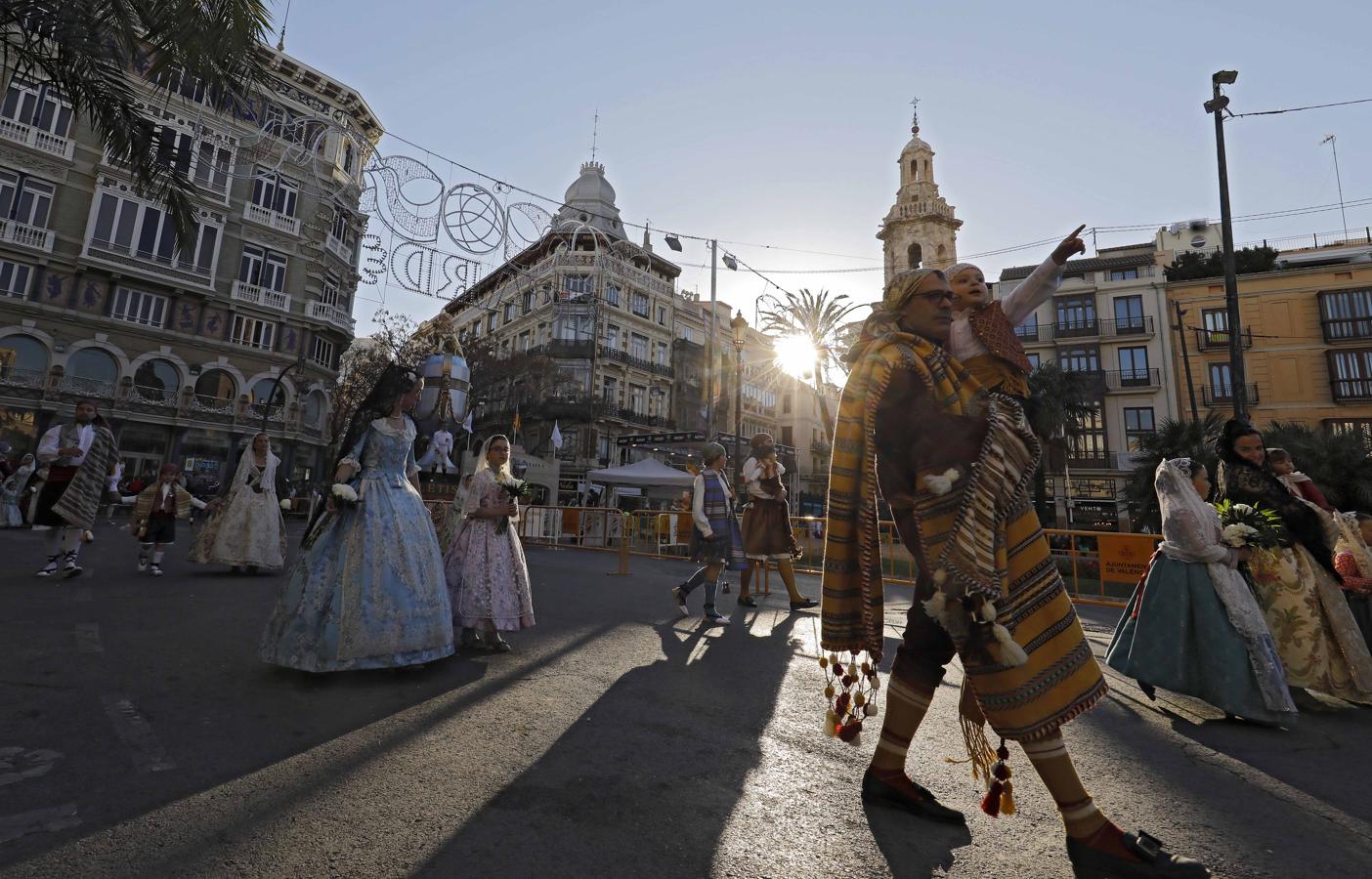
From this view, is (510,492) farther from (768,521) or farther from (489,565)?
(768,521)

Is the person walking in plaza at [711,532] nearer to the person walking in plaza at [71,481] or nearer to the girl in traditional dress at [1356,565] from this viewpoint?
the girl in traditional dress at [1356,565]

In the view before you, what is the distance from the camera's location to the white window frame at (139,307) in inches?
1012

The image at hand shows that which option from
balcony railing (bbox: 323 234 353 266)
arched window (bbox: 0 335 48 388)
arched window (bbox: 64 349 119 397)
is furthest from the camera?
balcony railing (bbox: 323 234 353 266)

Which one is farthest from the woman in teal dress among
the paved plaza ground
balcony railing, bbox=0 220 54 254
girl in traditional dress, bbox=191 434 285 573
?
balcony railing, bbox=0 220 54 254

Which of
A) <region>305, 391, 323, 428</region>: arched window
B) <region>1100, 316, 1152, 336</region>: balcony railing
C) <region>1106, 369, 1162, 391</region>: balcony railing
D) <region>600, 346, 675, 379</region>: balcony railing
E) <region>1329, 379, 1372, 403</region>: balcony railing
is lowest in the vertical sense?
<region>305, 391, 323, 428</region>: arched window

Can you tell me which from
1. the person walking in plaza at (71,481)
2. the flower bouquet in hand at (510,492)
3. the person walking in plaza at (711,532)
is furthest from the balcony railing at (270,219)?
the flower bouquet in hand at (510,492)

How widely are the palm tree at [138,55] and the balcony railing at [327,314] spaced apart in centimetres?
2503

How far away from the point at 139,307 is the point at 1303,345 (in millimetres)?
53388

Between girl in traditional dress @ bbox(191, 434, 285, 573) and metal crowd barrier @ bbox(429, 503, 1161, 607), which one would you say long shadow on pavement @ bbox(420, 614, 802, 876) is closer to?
metal crowd barrier @ bbox(429, 503, 1161, 607)

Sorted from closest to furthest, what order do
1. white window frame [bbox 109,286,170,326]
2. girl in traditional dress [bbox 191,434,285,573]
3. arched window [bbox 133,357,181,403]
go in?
girl in traditional dress [bbox 191,434,285,573]
white window frame [bbox 109,286,170,326]
arched window [bbox 133,357,181,403]

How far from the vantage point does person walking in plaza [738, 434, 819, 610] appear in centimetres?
711

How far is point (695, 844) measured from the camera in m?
1.96

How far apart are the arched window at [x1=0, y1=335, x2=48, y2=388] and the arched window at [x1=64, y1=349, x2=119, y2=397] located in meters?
0.75

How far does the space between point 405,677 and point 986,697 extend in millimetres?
3305
